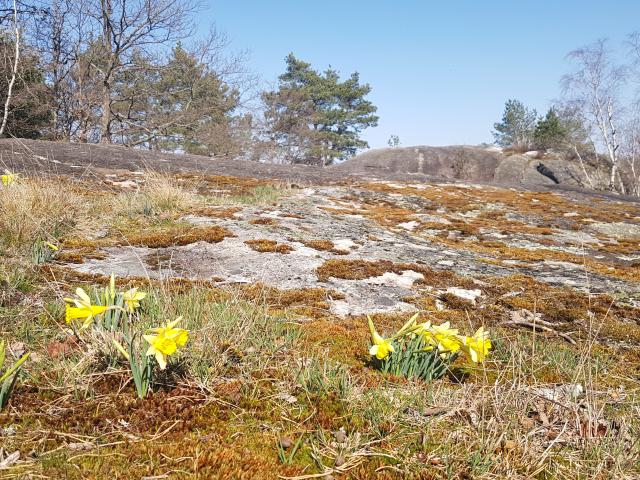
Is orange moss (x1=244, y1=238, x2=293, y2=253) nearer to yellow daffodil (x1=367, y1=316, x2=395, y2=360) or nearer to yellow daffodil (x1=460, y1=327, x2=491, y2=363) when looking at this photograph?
yellow daffodil (x1=367, y1=316, x2=395, y2=360)

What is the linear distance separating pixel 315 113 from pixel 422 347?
42927 mm

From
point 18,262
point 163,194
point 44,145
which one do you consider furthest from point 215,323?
point 44,145

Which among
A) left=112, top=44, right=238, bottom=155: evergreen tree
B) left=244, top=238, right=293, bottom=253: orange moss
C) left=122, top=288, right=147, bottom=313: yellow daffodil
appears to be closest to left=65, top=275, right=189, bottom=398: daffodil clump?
left=122, top=288, right=147, bottom=313: yellow daffodil

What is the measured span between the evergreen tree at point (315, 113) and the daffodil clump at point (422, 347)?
41.0 metres

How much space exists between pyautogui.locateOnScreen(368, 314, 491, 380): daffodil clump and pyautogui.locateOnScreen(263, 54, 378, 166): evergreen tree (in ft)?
134

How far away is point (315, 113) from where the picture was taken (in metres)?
42.8

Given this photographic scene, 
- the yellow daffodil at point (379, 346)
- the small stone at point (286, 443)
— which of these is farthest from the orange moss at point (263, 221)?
the small stone at point (286, 443)

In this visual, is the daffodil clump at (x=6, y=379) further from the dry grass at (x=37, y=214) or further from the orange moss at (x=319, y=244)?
the orange moss at (x=319, y=244)

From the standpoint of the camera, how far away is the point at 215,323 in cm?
248

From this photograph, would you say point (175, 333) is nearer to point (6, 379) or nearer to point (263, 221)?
point (6, 379)

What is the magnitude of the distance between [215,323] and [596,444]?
2021mm

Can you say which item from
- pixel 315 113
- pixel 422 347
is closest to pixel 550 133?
pixel 315 113

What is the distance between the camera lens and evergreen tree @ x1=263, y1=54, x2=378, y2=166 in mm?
41844

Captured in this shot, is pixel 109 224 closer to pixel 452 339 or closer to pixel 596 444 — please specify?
pixel 452 339
